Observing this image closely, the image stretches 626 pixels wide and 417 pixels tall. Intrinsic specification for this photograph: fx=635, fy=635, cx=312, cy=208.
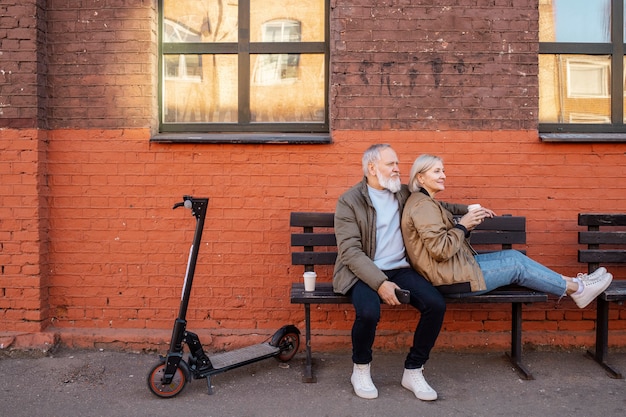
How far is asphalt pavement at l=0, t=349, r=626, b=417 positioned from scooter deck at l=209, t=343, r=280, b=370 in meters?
0.15

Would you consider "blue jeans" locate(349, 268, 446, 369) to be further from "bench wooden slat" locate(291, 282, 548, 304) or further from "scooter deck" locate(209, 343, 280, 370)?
"scooter deck" locate(209, 343, 280, 370)

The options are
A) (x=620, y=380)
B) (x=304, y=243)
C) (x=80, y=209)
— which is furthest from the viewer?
(x=80, y=209)

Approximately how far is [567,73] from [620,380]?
8.31 ft

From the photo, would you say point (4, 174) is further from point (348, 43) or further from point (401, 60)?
point (401, 60)

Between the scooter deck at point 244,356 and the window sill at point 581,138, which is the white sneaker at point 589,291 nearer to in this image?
the window sill at point 581,138

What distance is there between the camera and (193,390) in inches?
171

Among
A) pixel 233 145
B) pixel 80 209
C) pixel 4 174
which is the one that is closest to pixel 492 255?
pixel 233 145

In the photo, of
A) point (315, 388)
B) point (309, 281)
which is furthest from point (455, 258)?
point (315, 388)

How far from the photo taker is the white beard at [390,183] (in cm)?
440

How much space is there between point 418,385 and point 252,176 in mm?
2088

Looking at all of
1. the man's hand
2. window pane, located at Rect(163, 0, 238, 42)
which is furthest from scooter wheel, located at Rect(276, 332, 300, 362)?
window pane, located at Rect(163, 0, 238, 42)

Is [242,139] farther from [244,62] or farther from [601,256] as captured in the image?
[601,256]

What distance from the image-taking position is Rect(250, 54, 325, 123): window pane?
540cm

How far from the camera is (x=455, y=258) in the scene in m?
4.35
